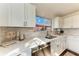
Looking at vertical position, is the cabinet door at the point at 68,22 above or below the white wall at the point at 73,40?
above

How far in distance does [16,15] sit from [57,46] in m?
1.33

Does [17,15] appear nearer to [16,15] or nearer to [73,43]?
[16,15]

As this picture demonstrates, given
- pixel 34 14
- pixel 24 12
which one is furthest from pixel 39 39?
pixel 24 12

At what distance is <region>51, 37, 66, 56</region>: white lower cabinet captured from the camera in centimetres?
191

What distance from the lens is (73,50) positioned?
2135mm

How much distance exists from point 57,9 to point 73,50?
1.24m

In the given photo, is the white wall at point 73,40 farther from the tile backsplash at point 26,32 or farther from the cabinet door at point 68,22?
the tile backsplash at point 26,32

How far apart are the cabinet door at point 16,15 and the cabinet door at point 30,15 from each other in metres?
0.12

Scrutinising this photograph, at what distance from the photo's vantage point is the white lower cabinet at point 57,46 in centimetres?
191

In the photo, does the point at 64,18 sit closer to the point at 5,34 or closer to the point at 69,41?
the point at 69,41

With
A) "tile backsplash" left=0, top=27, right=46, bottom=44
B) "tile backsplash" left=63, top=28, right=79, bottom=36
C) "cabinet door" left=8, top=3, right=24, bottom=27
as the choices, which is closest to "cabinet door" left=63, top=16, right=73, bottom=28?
"tile backsplash" left=63, top=28, right=79, bottom=36

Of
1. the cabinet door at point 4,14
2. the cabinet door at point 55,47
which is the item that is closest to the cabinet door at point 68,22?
the cabinet door at point 55,47

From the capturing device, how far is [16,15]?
1235 millimetres

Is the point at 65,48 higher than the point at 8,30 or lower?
lower
